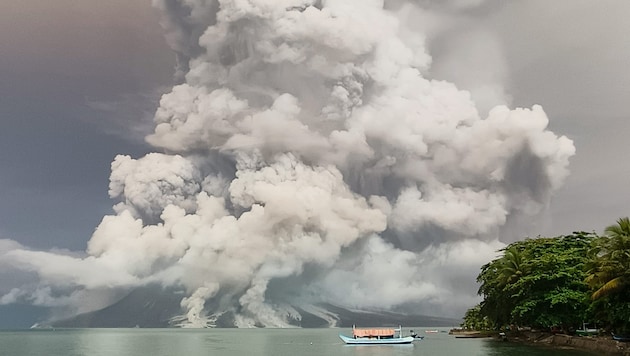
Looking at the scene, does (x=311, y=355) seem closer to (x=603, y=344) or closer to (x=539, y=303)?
(x=539, y=303)

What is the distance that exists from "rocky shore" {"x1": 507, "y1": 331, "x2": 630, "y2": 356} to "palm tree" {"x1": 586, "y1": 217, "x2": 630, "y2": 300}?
7.60m

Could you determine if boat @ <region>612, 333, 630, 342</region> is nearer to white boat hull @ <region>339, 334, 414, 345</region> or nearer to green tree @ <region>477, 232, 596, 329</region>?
green tree @ <region>477, 232, 596, 329</region>

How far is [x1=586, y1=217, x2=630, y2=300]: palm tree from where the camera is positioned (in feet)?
201

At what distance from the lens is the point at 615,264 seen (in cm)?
6216

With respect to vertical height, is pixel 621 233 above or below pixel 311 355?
above

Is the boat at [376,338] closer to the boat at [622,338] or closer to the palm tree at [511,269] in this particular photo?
the palm tree at [511,269]

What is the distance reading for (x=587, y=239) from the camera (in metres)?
106

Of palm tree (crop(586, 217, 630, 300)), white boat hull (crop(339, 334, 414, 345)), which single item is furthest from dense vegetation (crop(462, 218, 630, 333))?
white boat hull (crop(339, 334, 414, 345))

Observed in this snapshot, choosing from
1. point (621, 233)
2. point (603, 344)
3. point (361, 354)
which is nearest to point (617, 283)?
point (621, 233)

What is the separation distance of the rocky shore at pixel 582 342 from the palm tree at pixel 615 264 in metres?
7.60

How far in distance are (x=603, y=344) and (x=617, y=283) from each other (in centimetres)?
1621

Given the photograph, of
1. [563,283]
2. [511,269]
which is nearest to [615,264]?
[563,283]

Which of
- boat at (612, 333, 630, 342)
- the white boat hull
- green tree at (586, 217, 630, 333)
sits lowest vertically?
the white boat hull

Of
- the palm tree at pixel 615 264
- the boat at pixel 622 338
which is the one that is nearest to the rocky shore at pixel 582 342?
the boat at pixel 622 338
